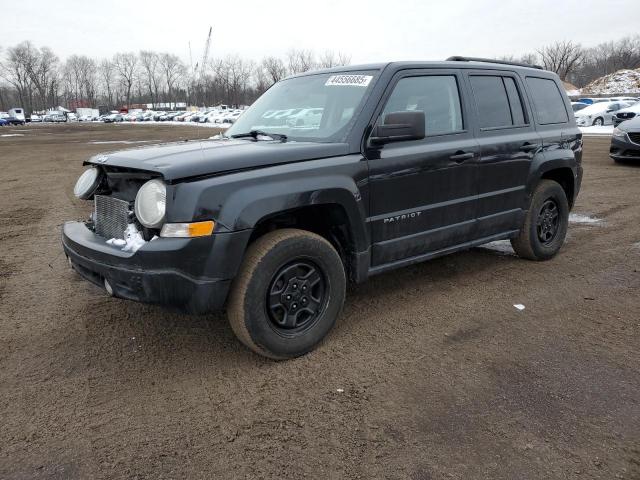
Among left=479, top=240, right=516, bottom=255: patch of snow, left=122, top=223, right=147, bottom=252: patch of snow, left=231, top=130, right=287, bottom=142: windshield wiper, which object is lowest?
left=479, top=240, right=516, bottom=255: patch of snow

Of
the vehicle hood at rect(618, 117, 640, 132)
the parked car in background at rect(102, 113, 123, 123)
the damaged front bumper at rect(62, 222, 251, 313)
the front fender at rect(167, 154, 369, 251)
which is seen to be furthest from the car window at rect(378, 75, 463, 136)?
the parked car in background at rect(102, 113, 123, 123)

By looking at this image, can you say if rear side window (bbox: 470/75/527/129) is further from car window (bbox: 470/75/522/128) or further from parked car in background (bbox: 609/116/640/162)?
parked car in background (bbox: 609/116/640/162)

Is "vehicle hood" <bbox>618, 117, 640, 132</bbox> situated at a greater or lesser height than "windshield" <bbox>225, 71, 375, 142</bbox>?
lesser

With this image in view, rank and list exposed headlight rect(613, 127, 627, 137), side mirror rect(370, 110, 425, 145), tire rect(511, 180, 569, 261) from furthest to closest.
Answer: exposed headlight rect(613, 127, 627, 137), tire rect(511, 180, 569, 261), side mirror rect(370, 110, 425, 145)

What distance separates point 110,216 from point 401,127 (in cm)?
198

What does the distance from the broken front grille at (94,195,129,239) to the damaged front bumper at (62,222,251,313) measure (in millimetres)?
275

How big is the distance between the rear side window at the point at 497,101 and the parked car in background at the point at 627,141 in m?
9.04

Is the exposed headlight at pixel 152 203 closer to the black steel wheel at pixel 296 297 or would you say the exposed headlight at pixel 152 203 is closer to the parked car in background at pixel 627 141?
the black steel wheel at pixel 296 297

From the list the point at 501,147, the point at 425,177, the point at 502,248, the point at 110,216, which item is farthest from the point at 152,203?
the point at 502,248

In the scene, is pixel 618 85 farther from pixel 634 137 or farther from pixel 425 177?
pixel 425 177

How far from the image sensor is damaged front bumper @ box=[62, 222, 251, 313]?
2.77 m

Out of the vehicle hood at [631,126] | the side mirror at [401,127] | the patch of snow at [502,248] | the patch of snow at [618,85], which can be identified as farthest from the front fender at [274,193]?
the patch of snow at [618,85]

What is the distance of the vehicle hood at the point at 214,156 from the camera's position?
284 centimetres

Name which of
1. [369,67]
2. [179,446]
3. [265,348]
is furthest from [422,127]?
[179,446]
